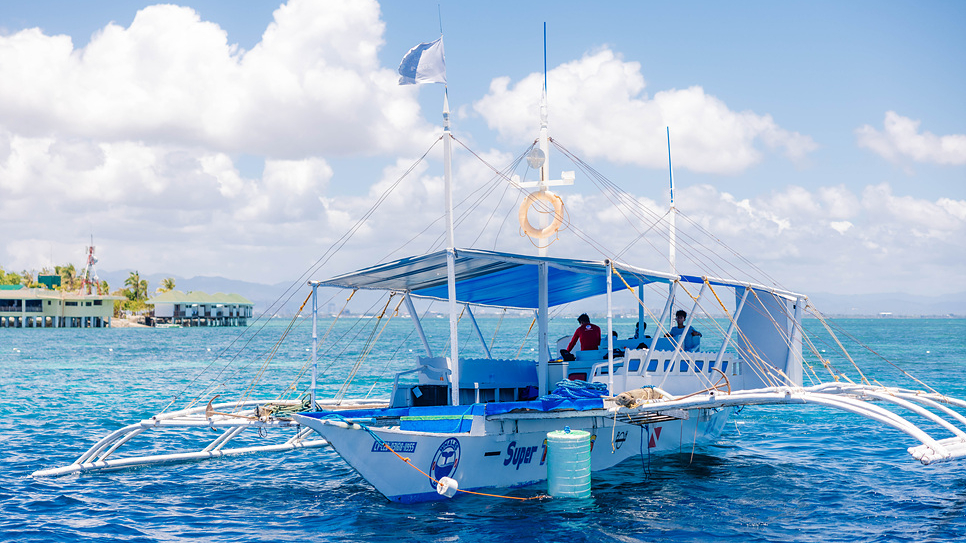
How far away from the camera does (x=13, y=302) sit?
128m

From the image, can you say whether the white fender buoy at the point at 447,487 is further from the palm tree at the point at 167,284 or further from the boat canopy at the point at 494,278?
the palm tree at the point at 167,284

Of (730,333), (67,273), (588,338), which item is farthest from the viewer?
(67,273)

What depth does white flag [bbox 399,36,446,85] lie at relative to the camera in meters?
14.7

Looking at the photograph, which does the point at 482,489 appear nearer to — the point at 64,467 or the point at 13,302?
the point at 64,467

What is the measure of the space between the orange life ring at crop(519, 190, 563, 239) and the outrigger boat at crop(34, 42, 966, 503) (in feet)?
0.08

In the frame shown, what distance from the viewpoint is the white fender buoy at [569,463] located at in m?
13.4

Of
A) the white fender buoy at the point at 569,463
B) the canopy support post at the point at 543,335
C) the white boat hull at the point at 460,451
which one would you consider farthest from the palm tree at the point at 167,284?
the white fender buoy at the point at 569,463

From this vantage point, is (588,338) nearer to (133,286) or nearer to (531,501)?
(531,501)

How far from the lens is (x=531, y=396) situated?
1681 centimetres

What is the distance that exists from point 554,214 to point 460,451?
594cm

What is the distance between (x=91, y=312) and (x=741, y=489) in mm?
140631

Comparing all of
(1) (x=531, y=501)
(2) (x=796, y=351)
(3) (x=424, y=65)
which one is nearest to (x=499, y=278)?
(3) (x=424, y=65)

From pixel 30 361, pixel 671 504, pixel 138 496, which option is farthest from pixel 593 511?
pixel 30 361

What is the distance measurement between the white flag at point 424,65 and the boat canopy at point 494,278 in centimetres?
343
